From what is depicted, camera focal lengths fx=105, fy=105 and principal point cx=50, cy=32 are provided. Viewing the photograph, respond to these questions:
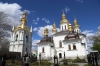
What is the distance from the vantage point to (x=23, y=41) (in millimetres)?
41000

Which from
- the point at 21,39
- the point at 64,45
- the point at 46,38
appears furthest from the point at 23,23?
the point at 64,45

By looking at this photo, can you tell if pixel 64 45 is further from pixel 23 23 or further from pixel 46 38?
pixel 23 23

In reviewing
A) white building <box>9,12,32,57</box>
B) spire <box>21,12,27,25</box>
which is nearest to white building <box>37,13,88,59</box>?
white building <box>9,12,32,57</box>

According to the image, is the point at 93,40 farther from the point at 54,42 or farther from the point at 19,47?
the point at 19,47

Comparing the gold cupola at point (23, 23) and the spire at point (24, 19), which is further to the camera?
the spire at point (24, 19)

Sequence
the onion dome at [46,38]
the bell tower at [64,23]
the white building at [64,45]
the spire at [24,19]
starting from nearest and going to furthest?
1. the white building at [64,45]
2. the onion dome at [46,38]
3. the spire at [24,19]
4. the bell tower at [64,23]

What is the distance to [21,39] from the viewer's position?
4069 cm

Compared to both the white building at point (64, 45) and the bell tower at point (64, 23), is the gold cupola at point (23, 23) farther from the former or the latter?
the bell tower at point (64, 23)

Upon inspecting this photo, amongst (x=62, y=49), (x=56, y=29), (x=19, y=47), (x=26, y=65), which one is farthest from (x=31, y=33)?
(x=26, y=65)

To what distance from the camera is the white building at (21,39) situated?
1572 inches

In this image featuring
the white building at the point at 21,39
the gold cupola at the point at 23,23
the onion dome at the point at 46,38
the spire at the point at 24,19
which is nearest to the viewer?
the white building at the point at 21,39

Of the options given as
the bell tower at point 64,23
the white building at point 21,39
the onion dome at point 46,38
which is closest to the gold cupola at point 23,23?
the white building at point 21,39

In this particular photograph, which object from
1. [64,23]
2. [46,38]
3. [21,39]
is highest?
[64,23]

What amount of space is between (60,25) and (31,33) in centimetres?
1356
